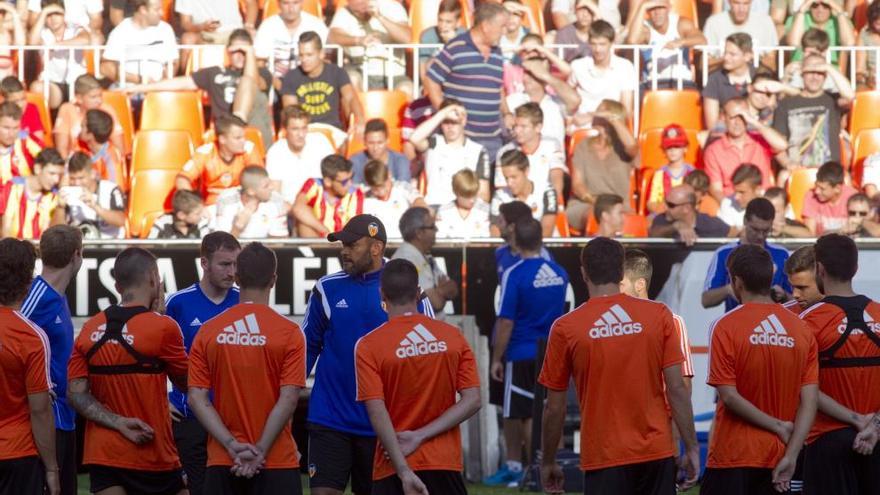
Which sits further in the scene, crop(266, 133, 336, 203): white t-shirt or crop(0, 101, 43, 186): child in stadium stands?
crop(0, 101, 43, 186): child in stadium stands

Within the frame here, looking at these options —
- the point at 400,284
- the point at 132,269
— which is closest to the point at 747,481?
the point at 400,284

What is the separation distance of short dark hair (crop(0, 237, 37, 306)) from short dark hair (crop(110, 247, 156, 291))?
1.41 ft

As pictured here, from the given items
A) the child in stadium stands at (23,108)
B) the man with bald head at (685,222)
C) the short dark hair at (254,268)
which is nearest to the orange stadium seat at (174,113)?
the child in stadium stands at (23,108)

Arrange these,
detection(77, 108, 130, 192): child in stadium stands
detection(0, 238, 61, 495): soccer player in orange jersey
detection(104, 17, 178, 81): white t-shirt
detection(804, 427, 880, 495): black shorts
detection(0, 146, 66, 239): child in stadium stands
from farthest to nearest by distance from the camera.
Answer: detection(104, 17, 178, 81): white t-shirt
detection(77, 108, 130, 192): child in stadium stands
detection(0, 146, 66, 239): child in stadium stands
detection(804, 427, 880, 495): black shorts
detection(0, 238, 61, 495): soccer player in orange jersey

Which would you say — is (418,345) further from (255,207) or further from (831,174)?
(831,174)

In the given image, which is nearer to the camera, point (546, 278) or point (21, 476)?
point (21, 476)

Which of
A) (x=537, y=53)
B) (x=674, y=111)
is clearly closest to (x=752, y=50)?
(x=674, y=111)

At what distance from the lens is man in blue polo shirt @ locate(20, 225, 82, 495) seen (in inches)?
304

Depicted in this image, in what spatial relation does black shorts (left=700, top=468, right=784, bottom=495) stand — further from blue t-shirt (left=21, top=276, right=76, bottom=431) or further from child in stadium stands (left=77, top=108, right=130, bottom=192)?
child in stadium stands (left=77, top=108, right=130, bottom=192)

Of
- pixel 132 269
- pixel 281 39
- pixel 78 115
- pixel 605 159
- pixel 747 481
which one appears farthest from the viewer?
pixel 281 39

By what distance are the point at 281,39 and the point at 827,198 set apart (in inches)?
235

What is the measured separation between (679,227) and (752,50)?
4.81m

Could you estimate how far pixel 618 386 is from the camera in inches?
272

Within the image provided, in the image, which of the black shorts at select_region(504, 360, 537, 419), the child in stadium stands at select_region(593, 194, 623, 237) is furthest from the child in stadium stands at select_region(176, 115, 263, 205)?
the black shorts at select_region(504, 360, 537, 419)
